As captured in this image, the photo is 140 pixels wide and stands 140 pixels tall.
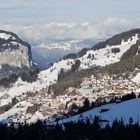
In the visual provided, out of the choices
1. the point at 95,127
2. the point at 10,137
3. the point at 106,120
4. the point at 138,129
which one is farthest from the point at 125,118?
the point at 10,137

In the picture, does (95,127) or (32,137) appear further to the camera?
(95,127)

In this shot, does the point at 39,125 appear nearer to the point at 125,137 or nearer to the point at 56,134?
the point at 56,134

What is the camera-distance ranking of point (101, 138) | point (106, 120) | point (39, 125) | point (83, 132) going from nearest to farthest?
point (101, 138) → point (83, 132) → point (39, 125) → point (106, 120)

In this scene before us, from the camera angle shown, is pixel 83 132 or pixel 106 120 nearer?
pixel 83 132

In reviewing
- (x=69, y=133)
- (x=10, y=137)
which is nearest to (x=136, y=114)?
(x=69, y=133)

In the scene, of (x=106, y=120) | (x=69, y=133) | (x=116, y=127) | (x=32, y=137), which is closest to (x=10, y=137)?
(x=32, y=137)

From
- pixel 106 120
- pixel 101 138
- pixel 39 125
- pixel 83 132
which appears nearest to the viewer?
pixel 101 138

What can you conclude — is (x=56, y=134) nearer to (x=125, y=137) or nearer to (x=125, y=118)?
(x=125, y=137)

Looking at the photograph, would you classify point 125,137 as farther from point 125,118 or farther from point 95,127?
point 125,118
